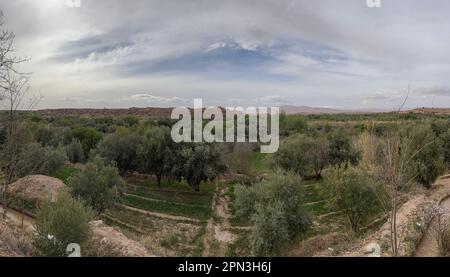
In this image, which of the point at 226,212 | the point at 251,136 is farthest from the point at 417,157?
the point at 251,136

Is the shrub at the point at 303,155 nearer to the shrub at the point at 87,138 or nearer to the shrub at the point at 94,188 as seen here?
the shrub at the point at 94,188

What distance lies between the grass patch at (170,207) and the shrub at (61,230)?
1837cm

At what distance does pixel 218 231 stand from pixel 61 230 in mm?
16954

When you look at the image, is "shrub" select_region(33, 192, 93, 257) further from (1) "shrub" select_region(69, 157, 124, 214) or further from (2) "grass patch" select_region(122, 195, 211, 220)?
(2) "grass patch" select_region(122, 195, 211, 220)

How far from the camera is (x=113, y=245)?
48.3ft

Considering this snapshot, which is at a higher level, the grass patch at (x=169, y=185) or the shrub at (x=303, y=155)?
the shrub at (x=303, y=155)

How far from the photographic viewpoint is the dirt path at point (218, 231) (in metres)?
23.4

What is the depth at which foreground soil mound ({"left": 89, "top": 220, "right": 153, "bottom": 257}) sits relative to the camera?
1363 centimetres

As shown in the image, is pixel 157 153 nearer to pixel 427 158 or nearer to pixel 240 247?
pixel 240 247

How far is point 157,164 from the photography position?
4034cm

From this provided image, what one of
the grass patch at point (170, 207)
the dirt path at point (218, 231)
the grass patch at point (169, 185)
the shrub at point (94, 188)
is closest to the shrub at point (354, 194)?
the dirt path at point (218, 231)

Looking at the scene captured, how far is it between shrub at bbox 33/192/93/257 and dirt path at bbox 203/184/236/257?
11603 millimetres
